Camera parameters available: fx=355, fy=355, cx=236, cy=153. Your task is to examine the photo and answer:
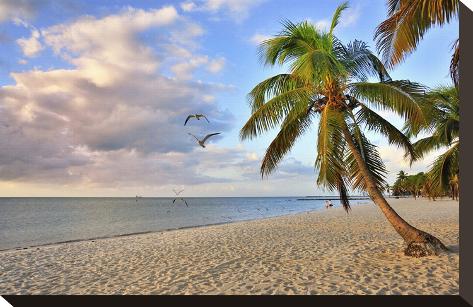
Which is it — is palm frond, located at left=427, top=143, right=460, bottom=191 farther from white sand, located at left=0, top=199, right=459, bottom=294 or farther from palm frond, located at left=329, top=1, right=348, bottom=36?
palm frond, located at left=329, top=1, right=348, bottom=36

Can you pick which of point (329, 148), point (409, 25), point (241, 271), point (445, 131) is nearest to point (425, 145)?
point (445, 131)

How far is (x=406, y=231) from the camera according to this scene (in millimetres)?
8195

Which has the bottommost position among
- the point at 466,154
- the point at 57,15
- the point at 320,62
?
the point at 466,154

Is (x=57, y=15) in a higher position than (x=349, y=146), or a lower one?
higher

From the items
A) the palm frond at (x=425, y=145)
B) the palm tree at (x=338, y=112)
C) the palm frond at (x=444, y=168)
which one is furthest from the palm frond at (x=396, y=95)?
the palm frond at (x=425, y=145)

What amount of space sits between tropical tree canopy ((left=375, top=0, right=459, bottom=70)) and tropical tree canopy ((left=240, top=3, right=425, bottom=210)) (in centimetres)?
112

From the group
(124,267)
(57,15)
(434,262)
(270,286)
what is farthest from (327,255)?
(57,15)

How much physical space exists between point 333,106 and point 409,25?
2.52m

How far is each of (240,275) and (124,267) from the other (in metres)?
3.16

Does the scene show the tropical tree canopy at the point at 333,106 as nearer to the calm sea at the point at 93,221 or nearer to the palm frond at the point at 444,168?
the palm frond at the point at 444,168

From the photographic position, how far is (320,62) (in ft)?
22.4

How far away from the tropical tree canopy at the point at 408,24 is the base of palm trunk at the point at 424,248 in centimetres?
401

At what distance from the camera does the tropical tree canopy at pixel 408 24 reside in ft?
18.3

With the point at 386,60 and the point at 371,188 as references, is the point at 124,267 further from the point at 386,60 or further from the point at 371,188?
the point at 386,60
